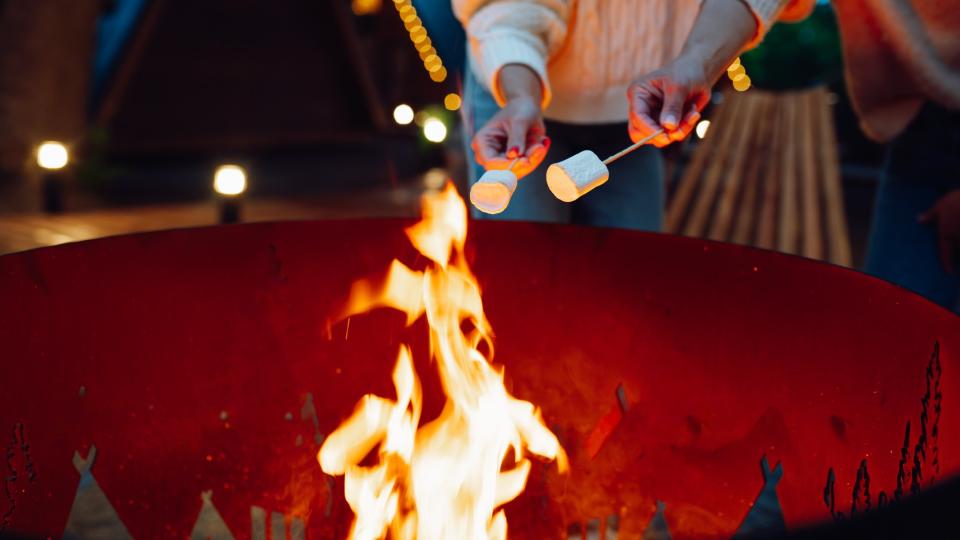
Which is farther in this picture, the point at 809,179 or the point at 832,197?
the point at 809,179

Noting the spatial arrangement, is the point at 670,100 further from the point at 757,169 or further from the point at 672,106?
the point at 757,169

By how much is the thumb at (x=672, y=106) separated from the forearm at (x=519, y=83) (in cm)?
23

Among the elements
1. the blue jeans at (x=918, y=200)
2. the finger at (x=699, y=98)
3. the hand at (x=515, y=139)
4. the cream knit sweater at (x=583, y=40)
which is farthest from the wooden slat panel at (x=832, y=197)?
the hand at (x=515, y=139)

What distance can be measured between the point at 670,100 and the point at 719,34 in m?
0.22

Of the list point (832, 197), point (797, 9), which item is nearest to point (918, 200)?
point (797, 9)

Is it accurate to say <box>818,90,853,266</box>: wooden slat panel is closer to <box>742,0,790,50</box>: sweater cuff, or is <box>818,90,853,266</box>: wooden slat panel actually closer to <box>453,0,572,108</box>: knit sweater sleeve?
<box>742,0,790,50</box>: sweater cuff

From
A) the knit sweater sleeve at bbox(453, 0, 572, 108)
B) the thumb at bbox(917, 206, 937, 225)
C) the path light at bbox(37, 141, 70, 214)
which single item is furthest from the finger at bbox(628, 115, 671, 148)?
the path light at bbox(37, 141, 70, 214)

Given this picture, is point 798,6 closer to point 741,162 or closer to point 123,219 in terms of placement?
point 741,162

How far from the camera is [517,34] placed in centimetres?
149

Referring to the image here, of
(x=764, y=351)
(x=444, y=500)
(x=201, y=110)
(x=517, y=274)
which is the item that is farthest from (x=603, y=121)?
(x=201, y=110)

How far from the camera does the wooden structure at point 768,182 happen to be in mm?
2924

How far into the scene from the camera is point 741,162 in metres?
3.49

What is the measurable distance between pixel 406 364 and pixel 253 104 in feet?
16.7

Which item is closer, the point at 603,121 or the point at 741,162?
the point at 603,121
